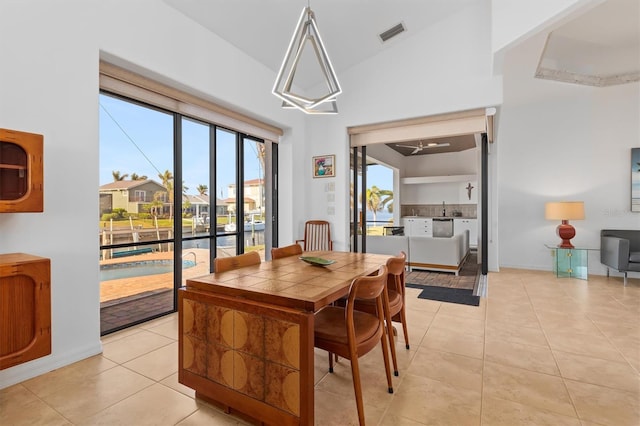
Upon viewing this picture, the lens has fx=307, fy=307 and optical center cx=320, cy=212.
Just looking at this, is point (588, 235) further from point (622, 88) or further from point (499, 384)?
point (499, 384)

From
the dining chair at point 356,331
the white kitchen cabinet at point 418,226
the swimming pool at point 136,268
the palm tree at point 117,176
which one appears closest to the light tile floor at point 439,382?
the dining chair at point 356,331

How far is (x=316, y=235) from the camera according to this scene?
4.98 meters

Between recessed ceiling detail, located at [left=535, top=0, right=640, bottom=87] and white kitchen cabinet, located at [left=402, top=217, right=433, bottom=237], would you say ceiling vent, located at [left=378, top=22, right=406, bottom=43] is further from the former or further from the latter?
white kitchen cabinet, located at [left=402, top=217, right=433, bottom=237]

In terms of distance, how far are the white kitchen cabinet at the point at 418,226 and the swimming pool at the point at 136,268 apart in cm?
727

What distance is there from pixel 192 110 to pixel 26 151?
5.81 ft

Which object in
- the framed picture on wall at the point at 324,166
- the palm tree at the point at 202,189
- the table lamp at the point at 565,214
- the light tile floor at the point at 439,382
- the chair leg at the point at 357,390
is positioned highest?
the framed picture on wall at the point at 324,166

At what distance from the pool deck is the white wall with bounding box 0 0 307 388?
22.9 inches

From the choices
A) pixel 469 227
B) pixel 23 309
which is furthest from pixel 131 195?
pixel 469 227

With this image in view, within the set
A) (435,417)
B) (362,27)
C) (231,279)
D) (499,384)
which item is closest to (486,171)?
(362,27)

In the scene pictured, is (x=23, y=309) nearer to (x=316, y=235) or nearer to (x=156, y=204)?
(x=156, y=204)

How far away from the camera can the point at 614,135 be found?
502 cm

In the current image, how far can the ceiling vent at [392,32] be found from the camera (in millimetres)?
4134

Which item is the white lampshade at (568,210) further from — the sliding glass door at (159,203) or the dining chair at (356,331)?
the sliding glass door at (159,203)

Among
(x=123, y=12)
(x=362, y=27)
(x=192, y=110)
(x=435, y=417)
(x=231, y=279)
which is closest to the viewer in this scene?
(x=435, y=417)
